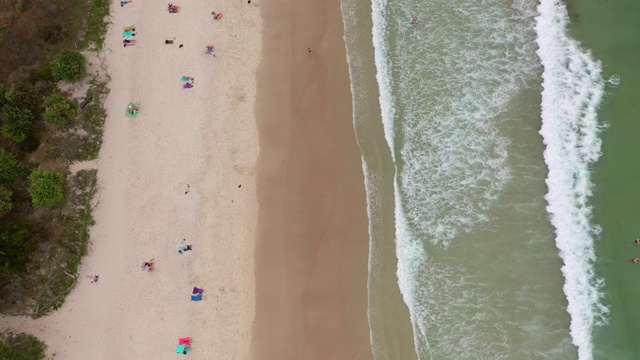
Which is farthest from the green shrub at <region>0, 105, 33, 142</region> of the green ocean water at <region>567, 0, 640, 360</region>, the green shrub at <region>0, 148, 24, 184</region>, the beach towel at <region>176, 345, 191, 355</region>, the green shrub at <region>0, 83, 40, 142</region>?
the green ocean water at <region>567, 0, 640, 360</region>

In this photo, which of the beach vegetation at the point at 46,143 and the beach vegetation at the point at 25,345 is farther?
the beach vegetation at the point at 46,143

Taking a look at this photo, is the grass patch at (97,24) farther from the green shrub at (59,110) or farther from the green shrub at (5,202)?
the green shrub at (5,202)

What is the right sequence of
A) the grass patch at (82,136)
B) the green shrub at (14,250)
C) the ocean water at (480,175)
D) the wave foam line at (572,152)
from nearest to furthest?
the ocean water at (480,175)
the wave foam line at (572,152)
the green shrub at (14,250)
the grass patch at (82,136)

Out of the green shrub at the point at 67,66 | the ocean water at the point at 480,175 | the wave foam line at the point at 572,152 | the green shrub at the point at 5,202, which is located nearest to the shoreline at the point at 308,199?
the ocean water at the point at 480,175

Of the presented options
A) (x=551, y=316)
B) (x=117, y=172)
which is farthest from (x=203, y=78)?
(x=551, y=316)

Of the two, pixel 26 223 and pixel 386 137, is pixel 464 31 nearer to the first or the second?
pixel 386 137

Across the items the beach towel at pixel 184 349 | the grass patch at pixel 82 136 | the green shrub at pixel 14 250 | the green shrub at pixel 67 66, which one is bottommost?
the beach towel at pixel 184 349
